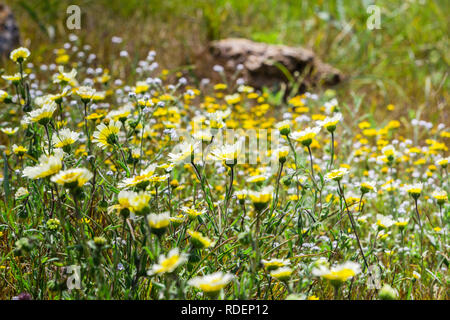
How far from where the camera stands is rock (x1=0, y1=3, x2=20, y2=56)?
3525 millimetres

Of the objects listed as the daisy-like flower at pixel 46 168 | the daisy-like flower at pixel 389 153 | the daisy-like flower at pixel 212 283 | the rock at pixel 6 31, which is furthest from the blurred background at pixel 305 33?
the daisy-like flower at pixel 212 283

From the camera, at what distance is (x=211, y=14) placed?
4.29 meters

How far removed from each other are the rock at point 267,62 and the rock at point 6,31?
5.36 ft

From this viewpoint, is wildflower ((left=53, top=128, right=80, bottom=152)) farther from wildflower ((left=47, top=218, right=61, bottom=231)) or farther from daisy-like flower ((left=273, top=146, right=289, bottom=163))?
daisy-like flower ((left=273, top=146, right=289, bottom=163))

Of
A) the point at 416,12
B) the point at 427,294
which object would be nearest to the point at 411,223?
the point at 427,294

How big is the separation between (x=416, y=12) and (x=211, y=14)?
8.23 ft

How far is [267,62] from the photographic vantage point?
3744 mm

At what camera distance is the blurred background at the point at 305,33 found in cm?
391

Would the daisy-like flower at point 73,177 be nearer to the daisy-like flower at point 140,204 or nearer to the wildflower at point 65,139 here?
the daisy-like flower at point 140,204

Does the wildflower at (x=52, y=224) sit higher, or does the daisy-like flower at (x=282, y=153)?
the daisy-like flower at (x=282, y=153)

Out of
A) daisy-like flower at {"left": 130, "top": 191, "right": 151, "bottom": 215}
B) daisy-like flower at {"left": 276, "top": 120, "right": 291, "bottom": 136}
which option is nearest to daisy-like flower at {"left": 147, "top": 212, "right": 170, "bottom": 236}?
daisy-like flower at {"left": 130, "top": 191, "right": 151, "bottom": 215}
